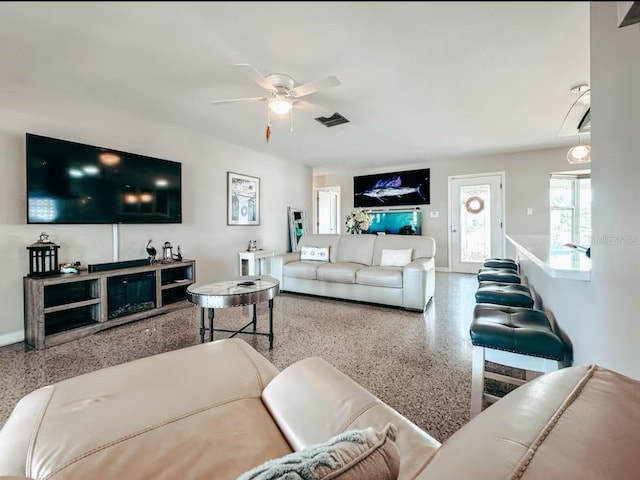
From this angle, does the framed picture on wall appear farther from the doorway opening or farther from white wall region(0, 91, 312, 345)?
the doorway opening

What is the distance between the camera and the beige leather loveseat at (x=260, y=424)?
489 millimetres

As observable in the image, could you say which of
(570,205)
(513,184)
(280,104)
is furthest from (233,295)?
(570,205)

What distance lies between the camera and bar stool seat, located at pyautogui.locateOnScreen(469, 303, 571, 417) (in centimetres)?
133

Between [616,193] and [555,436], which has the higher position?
[616,193]

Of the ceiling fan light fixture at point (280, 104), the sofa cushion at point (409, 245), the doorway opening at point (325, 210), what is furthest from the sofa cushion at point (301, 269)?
the doorway opening at point (325, 210)

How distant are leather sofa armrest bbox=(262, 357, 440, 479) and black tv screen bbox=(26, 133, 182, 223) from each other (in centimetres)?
280

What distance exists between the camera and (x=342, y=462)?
1.68ft

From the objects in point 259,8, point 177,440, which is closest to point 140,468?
point 177,440

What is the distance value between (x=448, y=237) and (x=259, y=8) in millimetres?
6259

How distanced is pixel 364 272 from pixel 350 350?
1.45 metres

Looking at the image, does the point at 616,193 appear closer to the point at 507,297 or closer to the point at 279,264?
the point at 507,297

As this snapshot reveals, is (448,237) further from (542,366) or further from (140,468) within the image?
(140,468)

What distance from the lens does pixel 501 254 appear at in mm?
5535

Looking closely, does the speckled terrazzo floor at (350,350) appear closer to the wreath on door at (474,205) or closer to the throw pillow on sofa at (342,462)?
the throw pillow on sofa at (342,462)
